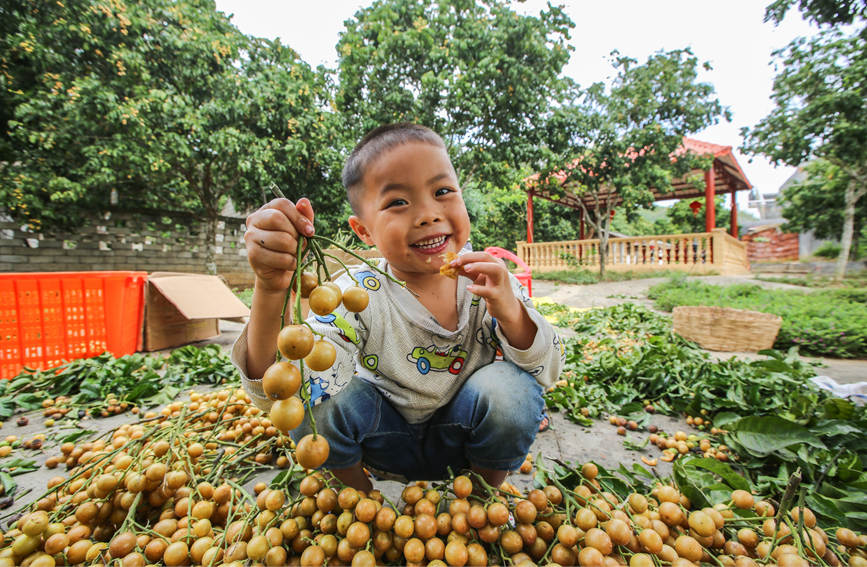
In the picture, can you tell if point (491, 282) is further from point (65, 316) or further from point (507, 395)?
point (65, 316)

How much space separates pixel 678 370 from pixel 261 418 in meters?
2.57

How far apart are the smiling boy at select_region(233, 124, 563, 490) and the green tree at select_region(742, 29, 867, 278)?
10.2m

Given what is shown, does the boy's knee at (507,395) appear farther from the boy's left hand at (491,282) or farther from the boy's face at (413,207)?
the boy's face at (413,207)

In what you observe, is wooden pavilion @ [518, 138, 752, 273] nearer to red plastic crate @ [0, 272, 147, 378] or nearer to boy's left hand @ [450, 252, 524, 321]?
red plastic crate @ [0, 272, 147, 378]

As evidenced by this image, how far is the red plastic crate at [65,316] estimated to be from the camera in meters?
3.02

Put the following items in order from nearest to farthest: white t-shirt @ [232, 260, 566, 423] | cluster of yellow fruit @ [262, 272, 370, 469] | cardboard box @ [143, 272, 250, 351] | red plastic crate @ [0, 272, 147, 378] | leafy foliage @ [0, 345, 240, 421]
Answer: cluster of yellow fruit @ [262, 272, 370, 469] < white t-shirt @ [232, 260, 566, 423] < leafy foliage @ [0, 345, 240, 421] < red plastic crate @ [0, 272, 147, 378] < cardboard box @ [143, 272, 250, 351]

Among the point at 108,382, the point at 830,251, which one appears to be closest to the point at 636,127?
the point at 108,382

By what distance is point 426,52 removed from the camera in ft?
32.9

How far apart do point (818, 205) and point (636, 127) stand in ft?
39.0

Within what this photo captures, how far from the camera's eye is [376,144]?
132 centimetres

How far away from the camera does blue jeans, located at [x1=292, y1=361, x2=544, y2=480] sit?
3.74 ft

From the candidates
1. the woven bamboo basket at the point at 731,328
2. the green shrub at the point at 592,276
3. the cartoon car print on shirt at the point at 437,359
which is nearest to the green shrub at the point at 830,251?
the green shrub at the point at 592,276

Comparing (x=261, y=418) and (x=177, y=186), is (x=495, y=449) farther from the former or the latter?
(x=177, y=186)

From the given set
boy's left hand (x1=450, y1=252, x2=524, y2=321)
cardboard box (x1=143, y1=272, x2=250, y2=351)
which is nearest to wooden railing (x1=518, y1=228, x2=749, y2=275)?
cardboard box (x1=143, y1=272, x2=250, y2=351)
